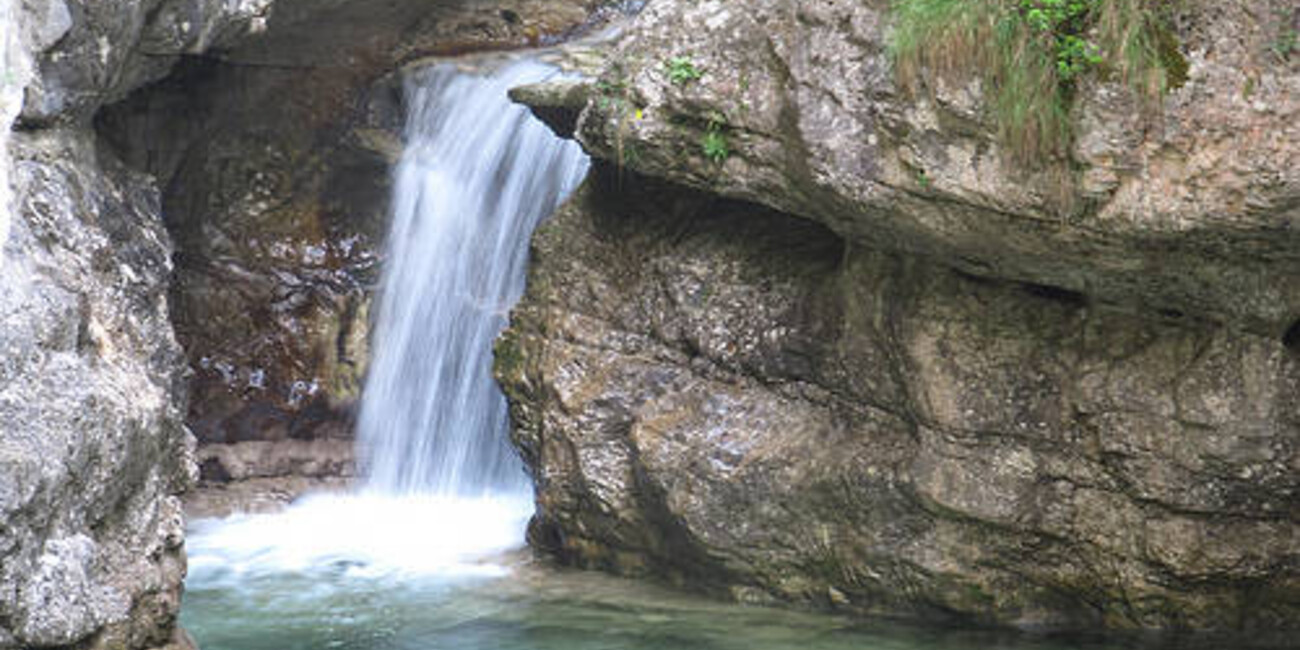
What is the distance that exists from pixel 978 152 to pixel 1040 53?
1.44 feet

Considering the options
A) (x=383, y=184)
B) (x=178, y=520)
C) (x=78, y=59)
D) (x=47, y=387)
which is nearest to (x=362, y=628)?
(x=178, y=520)

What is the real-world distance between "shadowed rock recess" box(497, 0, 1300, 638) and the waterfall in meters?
1.59

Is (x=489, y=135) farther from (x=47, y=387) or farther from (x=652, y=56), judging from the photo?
(x=47, y=387)

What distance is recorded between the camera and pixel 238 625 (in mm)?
6770

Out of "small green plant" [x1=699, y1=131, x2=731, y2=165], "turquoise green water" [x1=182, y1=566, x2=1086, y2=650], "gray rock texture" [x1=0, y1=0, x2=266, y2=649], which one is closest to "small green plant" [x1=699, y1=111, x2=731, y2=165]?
"small green plant" [x1=699, y1=131, x2=731, y2=165]

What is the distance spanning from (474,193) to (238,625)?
11.6 feet

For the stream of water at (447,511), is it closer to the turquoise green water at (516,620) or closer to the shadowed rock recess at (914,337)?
the turquoise green water at (516,620)

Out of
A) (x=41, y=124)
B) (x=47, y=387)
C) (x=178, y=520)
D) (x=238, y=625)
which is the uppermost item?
(x=41, y=124)

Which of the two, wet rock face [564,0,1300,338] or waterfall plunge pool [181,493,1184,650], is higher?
wet rock face [564,0,1300,338]

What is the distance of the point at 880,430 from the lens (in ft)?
21.6

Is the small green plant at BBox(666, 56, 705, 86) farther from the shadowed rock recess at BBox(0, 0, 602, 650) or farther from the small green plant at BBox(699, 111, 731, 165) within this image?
the shadowed rock recess at BBox(0, 0, 602, 650)

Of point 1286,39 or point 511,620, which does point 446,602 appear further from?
point 1286,39

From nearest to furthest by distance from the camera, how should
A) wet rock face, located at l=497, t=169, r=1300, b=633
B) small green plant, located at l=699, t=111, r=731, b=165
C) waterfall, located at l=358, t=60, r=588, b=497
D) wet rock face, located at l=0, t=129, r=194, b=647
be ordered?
1. wet rock face, located at l=0, t=129, r=194, b=647
2. wet rock face, located at l=497, t=169, r=1300, b=633
3. small green plant, located at l=699, t=111, r=731, b=165
4. waterfall, located at l=358, t=60, r=588, b=497

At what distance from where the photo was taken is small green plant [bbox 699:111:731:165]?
6258mm
